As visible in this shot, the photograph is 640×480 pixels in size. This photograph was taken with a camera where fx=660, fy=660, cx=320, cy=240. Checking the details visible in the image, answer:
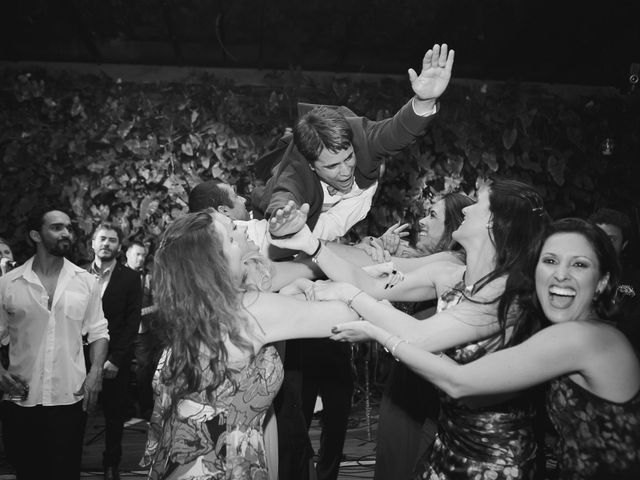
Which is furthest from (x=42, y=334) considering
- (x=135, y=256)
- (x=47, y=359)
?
(x=135, y=256)

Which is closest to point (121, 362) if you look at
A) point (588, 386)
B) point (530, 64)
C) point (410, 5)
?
point (588, 386)

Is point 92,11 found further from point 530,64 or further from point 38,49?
point 530,64

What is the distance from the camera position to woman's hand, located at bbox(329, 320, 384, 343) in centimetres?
189

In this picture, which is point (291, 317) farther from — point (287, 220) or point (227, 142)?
point (227, 142)

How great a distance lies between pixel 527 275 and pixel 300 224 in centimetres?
79

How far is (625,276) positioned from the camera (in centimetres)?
379

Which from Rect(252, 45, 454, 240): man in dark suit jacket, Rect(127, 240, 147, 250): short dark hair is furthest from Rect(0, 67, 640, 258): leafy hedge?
Rect(252, 45, 454, 240): man in dark suit jacket

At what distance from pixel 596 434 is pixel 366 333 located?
647 mm

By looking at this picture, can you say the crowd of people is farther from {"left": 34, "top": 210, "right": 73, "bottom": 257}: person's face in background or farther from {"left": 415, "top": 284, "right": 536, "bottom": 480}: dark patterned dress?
{"left": 34, "top": 210, "right": 73, "bottom": 257}: person's face in background

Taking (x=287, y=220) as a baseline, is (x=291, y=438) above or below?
below

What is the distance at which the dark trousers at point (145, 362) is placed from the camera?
565cm

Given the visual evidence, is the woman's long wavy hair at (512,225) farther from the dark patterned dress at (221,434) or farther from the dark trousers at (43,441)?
the dark trousers at (43,441)

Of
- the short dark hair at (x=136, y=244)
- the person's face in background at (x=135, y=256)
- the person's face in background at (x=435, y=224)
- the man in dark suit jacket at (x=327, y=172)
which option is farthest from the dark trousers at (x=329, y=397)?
the short dark hair at (x=136, y=244)

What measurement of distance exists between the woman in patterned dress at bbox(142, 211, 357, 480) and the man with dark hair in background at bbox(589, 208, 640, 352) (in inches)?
71.7
